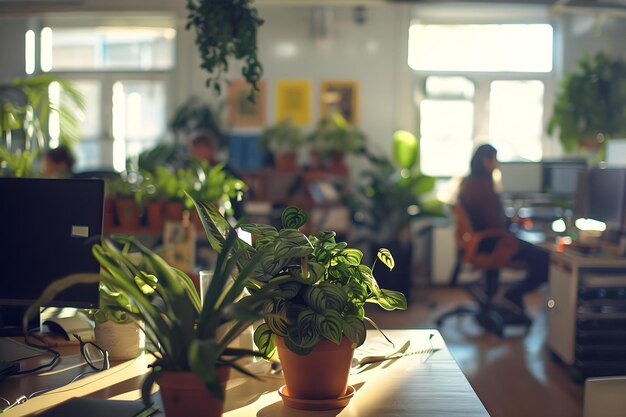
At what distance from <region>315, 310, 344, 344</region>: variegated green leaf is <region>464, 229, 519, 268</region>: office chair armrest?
4.30m

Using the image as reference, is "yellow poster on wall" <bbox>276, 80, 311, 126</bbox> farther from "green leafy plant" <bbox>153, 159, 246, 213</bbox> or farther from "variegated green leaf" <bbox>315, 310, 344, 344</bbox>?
"variegated green leaf" <bbox>315, 310, 344, 344</bbox>

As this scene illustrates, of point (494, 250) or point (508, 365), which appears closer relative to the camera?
point (508, 365)

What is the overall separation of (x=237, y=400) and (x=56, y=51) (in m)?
7.91

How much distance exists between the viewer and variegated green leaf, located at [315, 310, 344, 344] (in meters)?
1.57

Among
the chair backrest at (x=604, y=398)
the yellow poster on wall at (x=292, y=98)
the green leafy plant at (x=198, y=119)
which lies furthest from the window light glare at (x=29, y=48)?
the chair backrest at (x=604, y=398)

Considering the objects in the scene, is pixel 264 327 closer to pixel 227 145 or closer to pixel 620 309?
pixel 620 309

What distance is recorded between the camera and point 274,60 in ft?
27.7

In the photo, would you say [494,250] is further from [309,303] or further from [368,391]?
[309,303]

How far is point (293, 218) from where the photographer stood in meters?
1.77

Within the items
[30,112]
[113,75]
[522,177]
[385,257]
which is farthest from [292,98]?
[385,257]

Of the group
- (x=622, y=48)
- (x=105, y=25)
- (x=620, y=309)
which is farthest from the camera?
(x=105, y=25)

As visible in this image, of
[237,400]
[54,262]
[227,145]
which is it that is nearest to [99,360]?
[54,262]

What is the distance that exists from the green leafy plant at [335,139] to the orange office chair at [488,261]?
2.00 meters

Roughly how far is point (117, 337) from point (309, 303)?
0.69 meters
